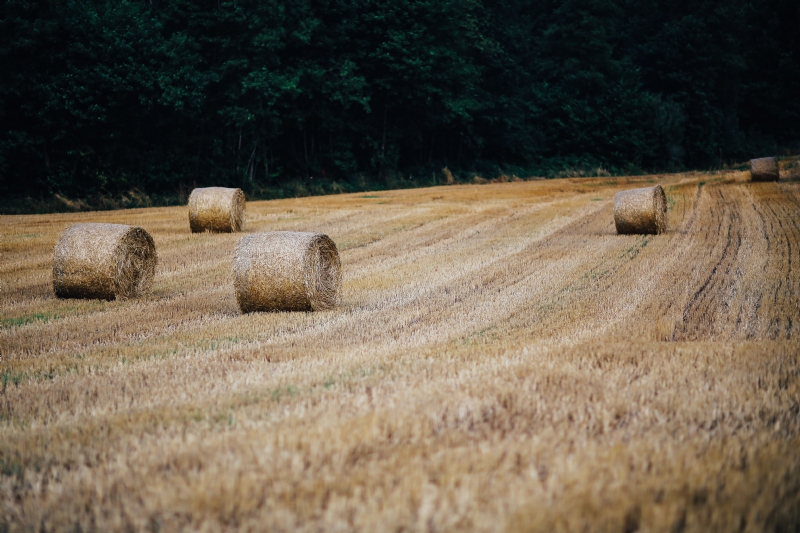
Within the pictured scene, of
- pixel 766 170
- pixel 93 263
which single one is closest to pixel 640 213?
pixel 93 263

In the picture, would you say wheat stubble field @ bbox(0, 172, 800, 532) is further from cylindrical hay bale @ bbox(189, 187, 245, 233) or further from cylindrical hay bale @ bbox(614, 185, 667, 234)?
cylindrical hay bale @ bbox(189, 187, 245, 233)

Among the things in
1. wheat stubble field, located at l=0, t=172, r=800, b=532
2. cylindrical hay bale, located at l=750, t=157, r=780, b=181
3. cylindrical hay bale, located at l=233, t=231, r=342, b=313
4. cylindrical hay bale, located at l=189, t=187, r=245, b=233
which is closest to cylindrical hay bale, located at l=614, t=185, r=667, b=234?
wheat stubble field, located at l=0, t=172, r=800, b=532

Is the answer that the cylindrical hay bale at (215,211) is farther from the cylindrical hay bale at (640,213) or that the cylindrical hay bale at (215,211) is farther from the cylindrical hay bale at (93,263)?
the cylindrical hay bale at (640,213)

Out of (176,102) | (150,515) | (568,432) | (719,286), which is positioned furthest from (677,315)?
(176,102)

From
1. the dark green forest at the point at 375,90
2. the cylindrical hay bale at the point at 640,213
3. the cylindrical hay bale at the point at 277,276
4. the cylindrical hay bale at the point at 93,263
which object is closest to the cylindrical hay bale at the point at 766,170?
the cylindrical hay bale at the point at 640,213

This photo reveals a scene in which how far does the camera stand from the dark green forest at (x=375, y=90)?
85.4 feet

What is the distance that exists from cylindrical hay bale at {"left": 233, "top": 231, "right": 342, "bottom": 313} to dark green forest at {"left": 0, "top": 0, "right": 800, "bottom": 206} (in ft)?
68.0

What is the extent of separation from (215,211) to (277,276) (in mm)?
8334

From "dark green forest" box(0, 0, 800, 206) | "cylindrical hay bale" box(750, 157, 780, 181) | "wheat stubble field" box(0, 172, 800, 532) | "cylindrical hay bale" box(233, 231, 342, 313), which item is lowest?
"wheat stubble field" box(0, 172, 800, 532)

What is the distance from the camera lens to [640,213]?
13.7 meters

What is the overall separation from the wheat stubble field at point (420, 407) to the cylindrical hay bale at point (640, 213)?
4.11 metres

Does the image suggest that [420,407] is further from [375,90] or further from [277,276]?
[375,90]

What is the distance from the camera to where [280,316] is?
7363 mm

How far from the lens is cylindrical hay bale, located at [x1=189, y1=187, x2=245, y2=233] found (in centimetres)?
1545
